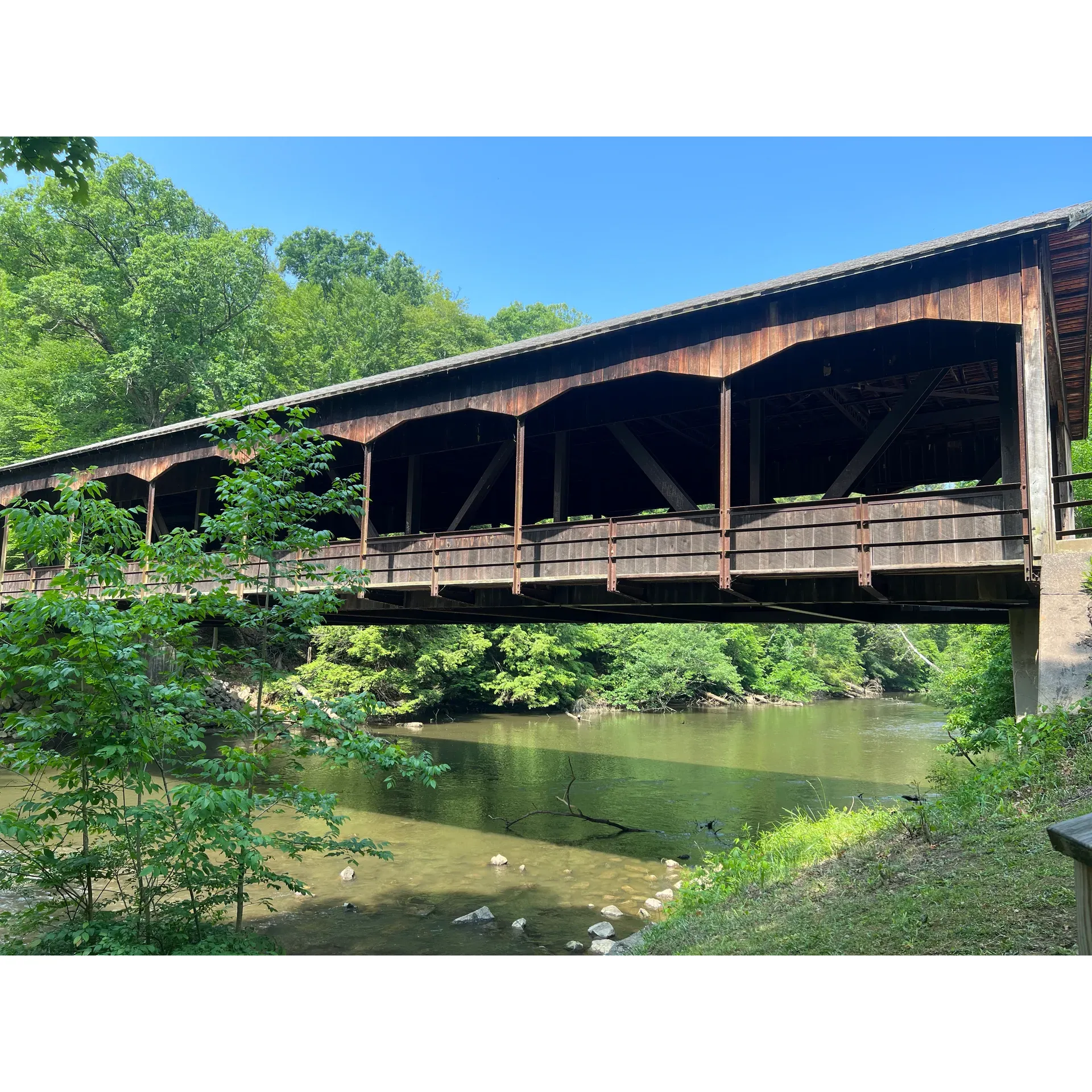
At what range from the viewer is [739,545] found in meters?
9.95

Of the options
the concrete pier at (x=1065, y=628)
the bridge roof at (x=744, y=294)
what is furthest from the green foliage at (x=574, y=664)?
the concrete pier at (x=1065, y=628)

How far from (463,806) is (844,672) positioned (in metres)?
34.5

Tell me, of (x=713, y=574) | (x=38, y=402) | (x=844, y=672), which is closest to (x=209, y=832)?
(x=713, y=574)

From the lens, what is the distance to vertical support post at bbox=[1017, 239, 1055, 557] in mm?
7746

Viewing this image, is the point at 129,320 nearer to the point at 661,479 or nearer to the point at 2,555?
the point at 2,555

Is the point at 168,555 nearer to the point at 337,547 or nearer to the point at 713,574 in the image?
the point at 713,574

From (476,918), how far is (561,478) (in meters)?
6.58

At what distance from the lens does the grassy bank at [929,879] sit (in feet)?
14.7

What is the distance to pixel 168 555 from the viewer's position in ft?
19.7

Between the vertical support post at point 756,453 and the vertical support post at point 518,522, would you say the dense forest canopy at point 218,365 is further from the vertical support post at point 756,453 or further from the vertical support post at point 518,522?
the vertical support post at point 756,453

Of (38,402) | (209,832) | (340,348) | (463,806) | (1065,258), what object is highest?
(340,348)

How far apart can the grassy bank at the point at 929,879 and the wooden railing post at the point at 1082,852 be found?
1.96 meters

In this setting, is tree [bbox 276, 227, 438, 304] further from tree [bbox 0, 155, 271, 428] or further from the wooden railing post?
the wooden railing post

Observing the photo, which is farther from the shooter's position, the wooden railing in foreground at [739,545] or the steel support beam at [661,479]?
the steel support beam at [661,479]
